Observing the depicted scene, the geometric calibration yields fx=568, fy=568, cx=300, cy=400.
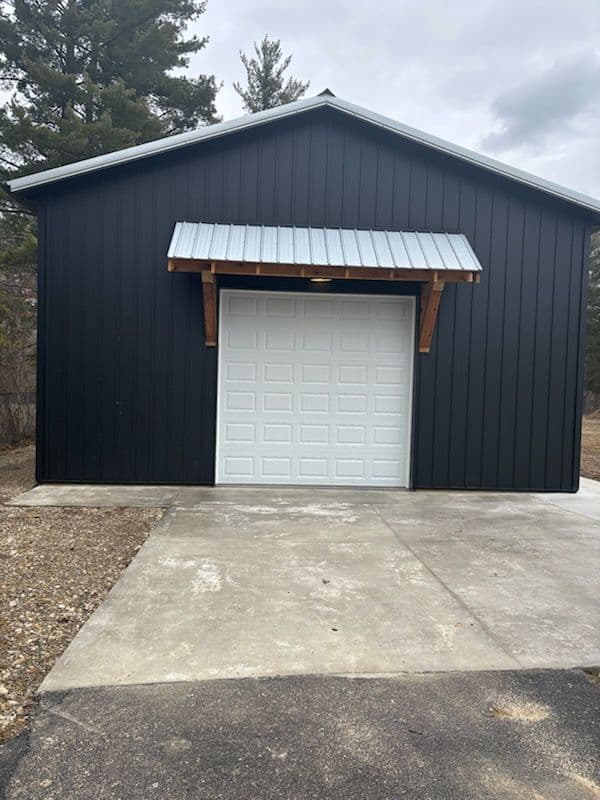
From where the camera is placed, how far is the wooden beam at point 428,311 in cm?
644

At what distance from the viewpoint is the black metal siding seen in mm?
6605

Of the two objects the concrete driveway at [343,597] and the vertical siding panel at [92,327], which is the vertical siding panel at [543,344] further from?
the vertical siding panel at [92,327]

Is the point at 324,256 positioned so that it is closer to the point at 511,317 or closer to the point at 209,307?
the point at 209,307

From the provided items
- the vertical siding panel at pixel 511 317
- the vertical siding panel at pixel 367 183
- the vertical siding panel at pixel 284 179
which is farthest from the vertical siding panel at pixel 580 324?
the vertical siding panel at pixel 284 179

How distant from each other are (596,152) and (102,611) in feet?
94.2

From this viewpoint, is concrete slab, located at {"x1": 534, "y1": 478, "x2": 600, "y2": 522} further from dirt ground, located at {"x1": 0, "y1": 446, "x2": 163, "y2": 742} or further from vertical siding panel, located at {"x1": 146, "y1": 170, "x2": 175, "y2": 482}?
vertical siding panel, located at {"x1": 146, "y1": 170, "x2": 175, "y2": 482}

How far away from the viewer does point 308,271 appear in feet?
19.8

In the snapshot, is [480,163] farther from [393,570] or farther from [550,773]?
[550,773]

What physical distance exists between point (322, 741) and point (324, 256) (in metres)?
4.95

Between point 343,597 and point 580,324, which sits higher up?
point 580,324

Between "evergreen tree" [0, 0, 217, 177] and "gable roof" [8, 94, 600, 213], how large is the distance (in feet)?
22.2

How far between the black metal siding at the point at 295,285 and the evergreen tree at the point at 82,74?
7.07 m

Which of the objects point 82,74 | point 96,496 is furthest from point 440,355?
point 82,74

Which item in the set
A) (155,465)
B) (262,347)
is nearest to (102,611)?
(155,465)
